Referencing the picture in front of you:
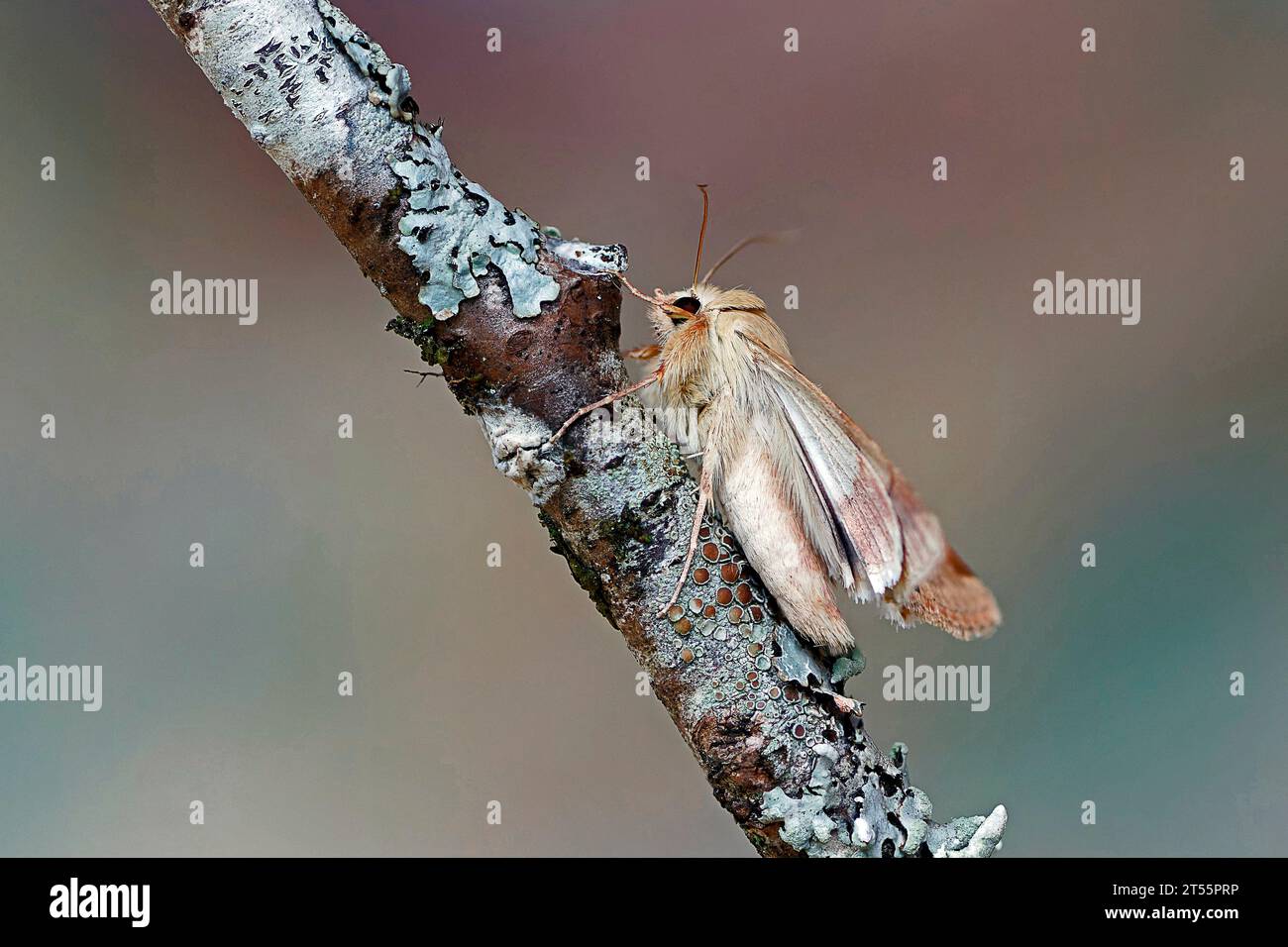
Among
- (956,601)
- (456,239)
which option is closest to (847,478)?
(956,601)

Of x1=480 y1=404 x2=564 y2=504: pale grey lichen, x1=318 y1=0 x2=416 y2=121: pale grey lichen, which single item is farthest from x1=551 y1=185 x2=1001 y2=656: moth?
x1=318 y1=0 x2=416 y2=121: pale grey lichen

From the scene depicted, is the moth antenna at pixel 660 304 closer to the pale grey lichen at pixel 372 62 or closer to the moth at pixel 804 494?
the moth at pixel 804 494

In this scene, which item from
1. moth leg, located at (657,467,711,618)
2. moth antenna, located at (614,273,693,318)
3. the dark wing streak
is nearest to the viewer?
→ moth leg, located at (657,467,711,618)

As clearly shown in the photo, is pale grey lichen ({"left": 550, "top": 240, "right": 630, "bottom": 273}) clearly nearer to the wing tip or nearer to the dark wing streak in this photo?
the dark wing streak

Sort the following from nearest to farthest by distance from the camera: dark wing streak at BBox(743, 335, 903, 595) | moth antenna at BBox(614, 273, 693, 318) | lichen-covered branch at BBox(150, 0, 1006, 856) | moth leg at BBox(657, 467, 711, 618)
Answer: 1. lichen-covered branch at BBox(150, 0, 1006, 856)
2. moth leg at BBox(657, 467, 711, 618)
3. dark wing streak at BBox(743, 335, 903, 595)
4. moth antenna at BBox(614, 273, 693, 318)

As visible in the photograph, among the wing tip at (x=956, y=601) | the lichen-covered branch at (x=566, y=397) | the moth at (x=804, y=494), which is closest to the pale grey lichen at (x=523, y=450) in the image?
the lichen-covered branch at (x=566, y=397)

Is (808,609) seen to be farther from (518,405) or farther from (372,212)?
(372,212)
